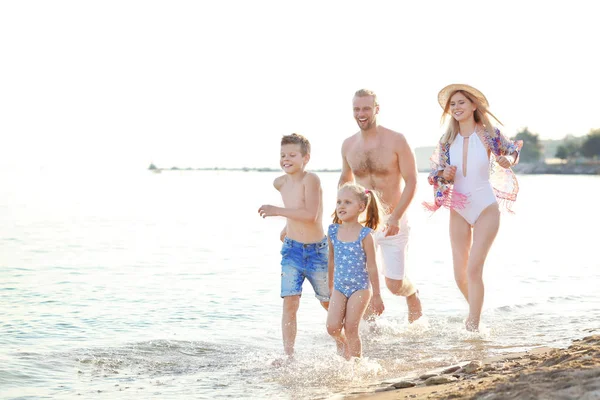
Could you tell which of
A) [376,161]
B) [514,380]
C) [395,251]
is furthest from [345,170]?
[514,380]

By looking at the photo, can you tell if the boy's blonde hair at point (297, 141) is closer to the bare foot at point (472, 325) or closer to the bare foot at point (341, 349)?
the bare foot at point (341, 349)

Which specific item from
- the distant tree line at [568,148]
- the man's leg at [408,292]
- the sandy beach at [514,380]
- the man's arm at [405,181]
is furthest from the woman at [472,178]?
the distant tree line at [568,148]

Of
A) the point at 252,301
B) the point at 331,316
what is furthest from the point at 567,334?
the point at 252,301

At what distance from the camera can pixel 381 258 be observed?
827 centimetres

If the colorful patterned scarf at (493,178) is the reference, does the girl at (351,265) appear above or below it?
below

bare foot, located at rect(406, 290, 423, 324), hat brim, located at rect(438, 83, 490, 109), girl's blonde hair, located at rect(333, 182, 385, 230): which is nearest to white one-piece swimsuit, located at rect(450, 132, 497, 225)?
hat brim, located at rect(438, 83, 490, 109)

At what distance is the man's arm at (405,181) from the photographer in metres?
7.69

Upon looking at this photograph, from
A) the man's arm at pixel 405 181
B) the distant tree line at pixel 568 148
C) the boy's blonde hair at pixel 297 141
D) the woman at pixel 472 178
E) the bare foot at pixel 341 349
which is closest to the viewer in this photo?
the bare foot at pixel 341 349

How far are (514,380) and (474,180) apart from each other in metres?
3.33

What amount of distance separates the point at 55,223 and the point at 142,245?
10.6 meters

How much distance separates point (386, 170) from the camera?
314 inches

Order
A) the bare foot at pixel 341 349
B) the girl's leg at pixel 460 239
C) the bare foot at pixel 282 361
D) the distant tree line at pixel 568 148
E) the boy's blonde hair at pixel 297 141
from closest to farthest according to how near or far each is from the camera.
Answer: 1. the bare foot at pixel 341 349
2. the boy's blonde hair at pixel 297 141
3. the bare foot at pixel 282 361
4. the girl's leg at pixel 460 239
5. the distant tree line at pixel 568 148

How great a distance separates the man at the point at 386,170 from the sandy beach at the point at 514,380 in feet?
4.95

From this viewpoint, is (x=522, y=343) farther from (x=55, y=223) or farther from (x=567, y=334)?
(x=55, y=223)
